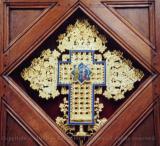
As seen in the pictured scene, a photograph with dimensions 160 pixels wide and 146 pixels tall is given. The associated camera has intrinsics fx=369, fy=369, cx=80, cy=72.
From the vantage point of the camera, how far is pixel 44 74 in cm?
154

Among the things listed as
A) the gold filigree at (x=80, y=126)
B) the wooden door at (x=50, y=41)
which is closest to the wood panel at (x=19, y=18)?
the wooden door at (x=50, y=41)

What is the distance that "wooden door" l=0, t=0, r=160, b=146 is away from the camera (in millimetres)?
1461

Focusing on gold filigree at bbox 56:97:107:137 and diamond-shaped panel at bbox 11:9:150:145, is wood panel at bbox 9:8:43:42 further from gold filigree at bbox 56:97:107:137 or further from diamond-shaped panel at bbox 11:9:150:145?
gold filigree at bbox 56:97:107:137

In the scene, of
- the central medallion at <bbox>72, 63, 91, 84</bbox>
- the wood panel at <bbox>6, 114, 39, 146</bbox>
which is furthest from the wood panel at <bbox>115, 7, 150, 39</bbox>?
the wood panel at <bbox>6, 114, 39, 146</bbox>

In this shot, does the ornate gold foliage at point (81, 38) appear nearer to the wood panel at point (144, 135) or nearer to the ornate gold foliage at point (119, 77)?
the ornate gold foliage at point (119, 77)

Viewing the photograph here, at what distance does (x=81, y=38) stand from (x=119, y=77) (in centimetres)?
23

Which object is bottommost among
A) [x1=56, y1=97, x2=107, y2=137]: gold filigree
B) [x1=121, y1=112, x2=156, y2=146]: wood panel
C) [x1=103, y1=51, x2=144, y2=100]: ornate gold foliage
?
[x1=121, y1=112, x2=156, y2=146]: wood panel

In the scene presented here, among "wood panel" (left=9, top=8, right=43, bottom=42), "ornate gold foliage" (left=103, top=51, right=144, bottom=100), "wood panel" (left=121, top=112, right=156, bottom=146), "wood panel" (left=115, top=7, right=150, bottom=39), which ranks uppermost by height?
"wood panel" (left=9, top=8, right=43, bottom=42)

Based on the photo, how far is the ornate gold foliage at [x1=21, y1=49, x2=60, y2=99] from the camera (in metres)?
1.52

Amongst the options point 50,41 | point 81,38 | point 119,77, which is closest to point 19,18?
point 50,41

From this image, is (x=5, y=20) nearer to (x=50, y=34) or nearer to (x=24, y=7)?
(x=24, y=7)

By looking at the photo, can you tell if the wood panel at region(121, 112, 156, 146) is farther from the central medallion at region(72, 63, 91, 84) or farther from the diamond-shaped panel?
the central medallion at region(72, 63, 91, 84)

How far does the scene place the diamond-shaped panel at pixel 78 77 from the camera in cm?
150

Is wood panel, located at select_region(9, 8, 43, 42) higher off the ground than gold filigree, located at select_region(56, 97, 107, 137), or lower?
higher
